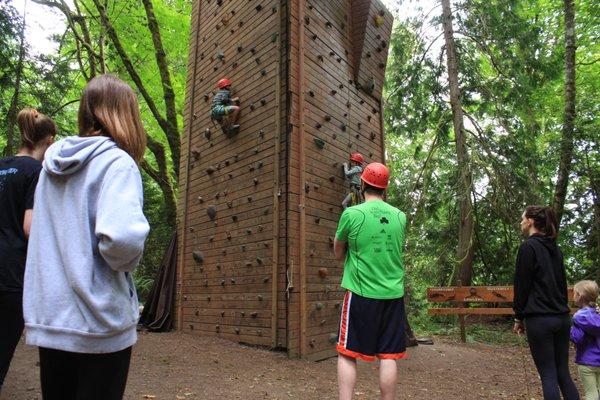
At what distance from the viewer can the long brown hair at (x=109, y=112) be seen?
62.0 inches

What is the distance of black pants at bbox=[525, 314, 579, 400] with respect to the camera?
3.26 metres

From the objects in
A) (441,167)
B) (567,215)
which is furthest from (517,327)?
(567,215)

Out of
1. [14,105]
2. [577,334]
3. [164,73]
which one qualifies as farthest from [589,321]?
[164,73]

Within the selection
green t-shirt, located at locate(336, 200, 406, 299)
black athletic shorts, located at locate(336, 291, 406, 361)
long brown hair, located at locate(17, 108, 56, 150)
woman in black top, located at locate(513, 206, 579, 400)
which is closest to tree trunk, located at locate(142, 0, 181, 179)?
long brown hair, located at locate(17, 108, 56, 150)

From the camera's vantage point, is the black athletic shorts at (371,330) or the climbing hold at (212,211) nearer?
the black athletic shorts at (371,330)

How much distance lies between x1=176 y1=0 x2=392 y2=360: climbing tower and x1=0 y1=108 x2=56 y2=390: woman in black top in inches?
148

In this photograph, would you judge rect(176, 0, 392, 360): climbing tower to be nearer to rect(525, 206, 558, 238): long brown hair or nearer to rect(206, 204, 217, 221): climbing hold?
rect(206, 204, 217, 221): climbing hold

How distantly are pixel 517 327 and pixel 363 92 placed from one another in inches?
226

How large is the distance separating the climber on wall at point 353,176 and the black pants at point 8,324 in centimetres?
525

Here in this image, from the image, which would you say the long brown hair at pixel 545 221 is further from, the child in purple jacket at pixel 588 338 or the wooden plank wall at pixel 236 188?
the wooden plank wall at pixel 236 188

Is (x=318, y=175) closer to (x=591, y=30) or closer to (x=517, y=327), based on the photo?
(x=517, y=327)

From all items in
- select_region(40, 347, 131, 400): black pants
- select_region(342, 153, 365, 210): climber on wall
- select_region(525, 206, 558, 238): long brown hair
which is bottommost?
select_region(40, 347, 131, 400): black pants

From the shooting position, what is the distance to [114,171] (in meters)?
1.44

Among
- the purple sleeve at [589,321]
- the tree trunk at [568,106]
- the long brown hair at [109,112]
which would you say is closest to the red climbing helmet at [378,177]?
the long brown hair at [109,112]
